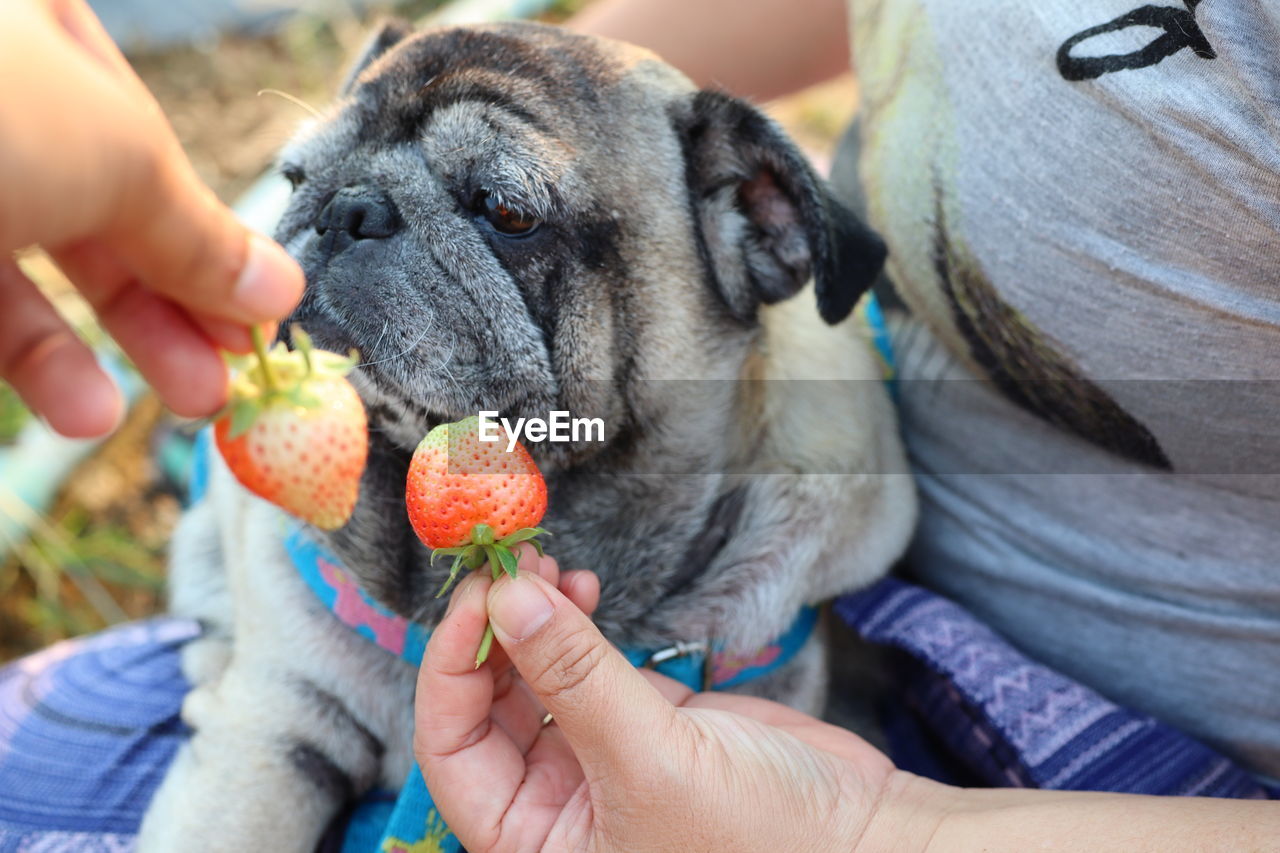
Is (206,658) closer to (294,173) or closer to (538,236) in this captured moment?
(294,173)

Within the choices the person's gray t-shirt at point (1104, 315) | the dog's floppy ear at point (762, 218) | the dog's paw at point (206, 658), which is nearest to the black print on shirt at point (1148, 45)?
the person's gray t-shirt at point (1104, 315)

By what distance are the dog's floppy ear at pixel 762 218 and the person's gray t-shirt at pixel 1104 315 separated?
158 millimetres

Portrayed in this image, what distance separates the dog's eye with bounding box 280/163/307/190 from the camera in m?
1.24

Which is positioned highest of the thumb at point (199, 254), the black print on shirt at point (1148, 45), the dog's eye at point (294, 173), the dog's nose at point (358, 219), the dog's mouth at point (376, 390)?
the thumb at point (199, 254)

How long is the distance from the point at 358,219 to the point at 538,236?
0.21m

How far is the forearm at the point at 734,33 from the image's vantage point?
199 cm

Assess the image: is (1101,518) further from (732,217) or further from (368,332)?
(368,332)

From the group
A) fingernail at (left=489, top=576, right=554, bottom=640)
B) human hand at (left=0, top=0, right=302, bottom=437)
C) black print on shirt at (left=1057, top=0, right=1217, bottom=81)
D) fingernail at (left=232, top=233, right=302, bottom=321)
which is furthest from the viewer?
black print on shirt at (left=1057, top=0, right=1217, bottom=81)

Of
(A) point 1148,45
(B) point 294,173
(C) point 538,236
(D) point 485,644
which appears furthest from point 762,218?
(D) point 485,644

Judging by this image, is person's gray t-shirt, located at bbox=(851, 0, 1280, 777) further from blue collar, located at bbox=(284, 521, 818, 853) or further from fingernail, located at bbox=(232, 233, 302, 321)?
fingernail, located at bbox=(232, 233, 302, 321)

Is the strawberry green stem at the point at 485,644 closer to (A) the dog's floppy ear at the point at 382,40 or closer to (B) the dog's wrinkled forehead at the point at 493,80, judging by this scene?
(B) the dog's wrinkled forehead at the point at 493,80

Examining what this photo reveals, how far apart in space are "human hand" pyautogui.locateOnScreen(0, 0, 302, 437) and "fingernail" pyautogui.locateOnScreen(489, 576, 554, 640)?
0.31 meters

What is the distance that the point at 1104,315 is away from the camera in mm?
1154

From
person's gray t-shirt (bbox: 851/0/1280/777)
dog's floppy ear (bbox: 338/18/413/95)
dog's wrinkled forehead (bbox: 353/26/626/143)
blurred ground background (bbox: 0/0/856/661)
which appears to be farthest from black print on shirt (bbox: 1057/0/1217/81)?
dog's floppy ear (bbox: 338/18/413/95)
